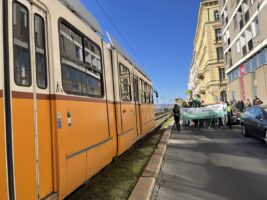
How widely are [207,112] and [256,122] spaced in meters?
8.49

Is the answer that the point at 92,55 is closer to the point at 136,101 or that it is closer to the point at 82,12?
the point at 82,12

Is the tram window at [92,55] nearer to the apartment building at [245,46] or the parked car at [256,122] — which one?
the parked car at [256,122]

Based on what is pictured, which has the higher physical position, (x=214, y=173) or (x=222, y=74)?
(x=222, y=74)

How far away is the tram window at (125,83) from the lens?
10223 millimetres

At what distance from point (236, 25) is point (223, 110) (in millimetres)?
21768

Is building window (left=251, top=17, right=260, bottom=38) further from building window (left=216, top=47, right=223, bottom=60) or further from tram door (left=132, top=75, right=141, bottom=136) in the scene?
building window (left=216, top=47, right=223, bottom=60)

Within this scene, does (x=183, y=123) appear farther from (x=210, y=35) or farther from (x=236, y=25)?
(x=210, y=35)

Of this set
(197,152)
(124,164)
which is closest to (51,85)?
(124,164)

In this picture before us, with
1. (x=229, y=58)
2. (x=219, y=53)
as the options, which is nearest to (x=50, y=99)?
(x=229, y=58)

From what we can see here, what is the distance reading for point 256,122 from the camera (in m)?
13.8

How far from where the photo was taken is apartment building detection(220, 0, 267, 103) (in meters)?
30.3

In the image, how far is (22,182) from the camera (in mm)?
4094

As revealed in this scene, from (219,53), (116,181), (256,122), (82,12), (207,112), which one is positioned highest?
(219,53)

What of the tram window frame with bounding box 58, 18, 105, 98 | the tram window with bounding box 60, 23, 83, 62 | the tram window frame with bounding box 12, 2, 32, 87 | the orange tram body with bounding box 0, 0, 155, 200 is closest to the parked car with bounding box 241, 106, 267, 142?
the orange tram body with bounding box 0, 0, 155, 200
